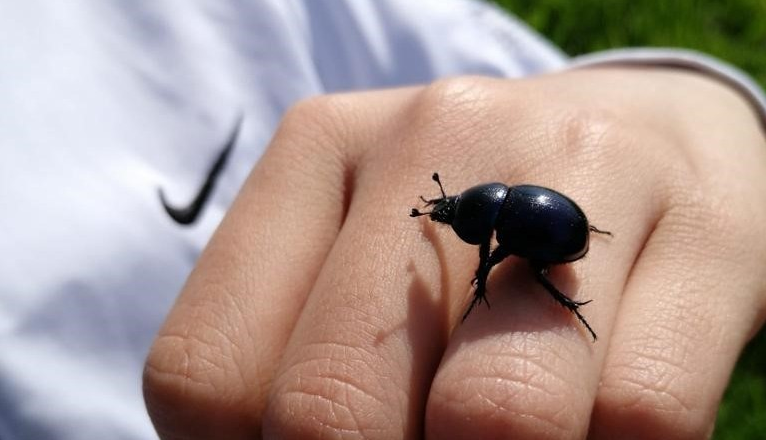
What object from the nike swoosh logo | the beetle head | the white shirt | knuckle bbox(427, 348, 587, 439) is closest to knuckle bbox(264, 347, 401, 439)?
knuckle bbox(427, 348, 587, 439)

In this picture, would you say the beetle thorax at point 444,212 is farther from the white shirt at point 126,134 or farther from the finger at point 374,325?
the white shirt at point 126,134

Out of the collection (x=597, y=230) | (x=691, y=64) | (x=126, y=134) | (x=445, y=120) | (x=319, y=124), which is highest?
(x=691, y=64)

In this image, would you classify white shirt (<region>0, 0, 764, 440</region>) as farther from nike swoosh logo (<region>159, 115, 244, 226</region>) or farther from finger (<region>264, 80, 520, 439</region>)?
finger (<region>264, 80, 520, 439</region>)

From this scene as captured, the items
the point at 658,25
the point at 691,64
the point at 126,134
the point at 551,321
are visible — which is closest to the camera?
the point at 551,321

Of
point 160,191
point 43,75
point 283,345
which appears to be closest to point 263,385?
point 283,345

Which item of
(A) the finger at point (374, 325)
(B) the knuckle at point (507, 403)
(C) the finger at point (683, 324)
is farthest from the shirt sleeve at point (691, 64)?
(B) the knuckle at point (507, 403)

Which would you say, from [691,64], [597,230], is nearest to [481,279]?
[597,230]

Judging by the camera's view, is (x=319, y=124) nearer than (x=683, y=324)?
No

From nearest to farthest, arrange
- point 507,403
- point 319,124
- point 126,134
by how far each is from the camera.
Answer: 1. point 507,403
2. point 319,124
3. point 126,134

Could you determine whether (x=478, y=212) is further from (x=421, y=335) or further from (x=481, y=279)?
(x=421, y=335)
